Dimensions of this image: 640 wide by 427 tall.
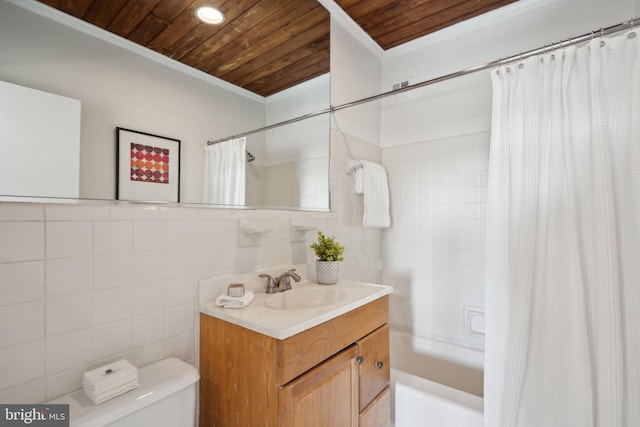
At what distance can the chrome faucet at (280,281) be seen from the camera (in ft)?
4.37

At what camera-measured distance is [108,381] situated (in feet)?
2.56

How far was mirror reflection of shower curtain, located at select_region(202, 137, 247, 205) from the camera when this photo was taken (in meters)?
1.20

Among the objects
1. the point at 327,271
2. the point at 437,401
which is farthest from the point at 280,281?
the point at 437,401

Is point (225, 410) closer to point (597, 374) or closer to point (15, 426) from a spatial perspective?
point (15, 426)

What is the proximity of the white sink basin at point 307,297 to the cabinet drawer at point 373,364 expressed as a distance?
0.22m

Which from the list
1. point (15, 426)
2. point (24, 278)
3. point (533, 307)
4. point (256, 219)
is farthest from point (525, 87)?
point (15, 426)

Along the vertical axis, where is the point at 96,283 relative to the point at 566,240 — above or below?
below

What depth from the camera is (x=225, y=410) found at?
102 cm

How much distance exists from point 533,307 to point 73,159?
1819 mm

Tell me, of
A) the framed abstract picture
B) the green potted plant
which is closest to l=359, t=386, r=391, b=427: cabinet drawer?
the green potted plant

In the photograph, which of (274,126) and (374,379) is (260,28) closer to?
(274,126)

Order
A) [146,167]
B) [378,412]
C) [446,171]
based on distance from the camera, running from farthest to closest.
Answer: [446,171], [378,412], [146,167]

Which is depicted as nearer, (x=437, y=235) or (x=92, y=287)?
(x=92, y=287)

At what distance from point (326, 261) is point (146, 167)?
0.88 m
